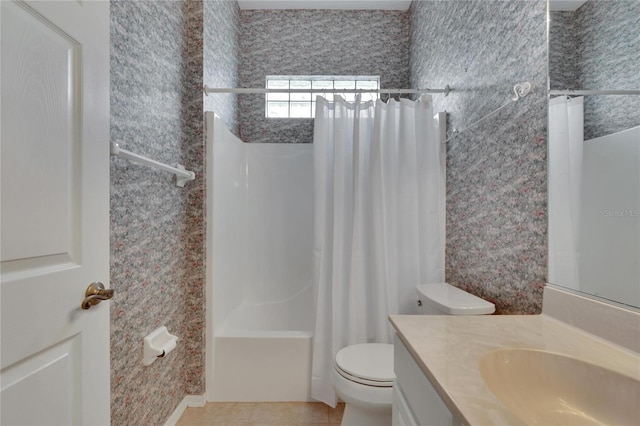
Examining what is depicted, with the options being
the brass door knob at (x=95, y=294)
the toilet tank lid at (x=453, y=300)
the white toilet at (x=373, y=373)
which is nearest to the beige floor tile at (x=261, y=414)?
the white toilet at (x=373, y=373)

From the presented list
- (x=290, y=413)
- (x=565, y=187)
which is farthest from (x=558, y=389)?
(x=290, y=413)

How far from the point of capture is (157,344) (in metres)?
1.49

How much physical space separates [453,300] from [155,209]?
58.3 inches

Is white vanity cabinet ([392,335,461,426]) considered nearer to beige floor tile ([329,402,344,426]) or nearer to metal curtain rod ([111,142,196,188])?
beige floor tile ([329,402,344,426])

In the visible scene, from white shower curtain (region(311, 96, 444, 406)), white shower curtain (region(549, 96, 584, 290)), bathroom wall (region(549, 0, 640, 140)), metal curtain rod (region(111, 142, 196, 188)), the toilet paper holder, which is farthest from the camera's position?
white shower curtain (region(311, 96, 444, 406))

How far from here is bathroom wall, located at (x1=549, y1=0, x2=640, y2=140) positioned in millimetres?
804

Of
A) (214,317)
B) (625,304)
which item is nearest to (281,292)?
(214,317)

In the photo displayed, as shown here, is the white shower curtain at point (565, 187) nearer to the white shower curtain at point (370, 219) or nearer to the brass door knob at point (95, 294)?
the white shower curtain at point (370, 219)

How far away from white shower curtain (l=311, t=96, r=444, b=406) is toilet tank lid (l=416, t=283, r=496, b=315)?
8.6 inches

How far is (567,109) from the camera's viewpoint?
1.00 m

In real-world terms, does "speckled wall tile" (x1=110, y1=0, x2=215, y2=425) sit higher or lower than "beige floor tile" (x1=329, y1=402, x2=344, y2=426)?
higher

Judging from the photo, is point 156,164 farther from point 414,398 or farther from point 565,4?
point 565,4

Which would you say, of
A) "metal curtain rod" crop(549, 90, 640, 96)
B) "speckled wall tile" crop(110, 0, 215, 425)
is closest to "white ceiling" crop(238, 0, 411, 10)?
"speckled wall tile" crop(110, 0, 215, 425)

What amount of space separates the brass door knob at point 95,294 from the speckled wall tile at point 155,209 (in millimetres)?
437
